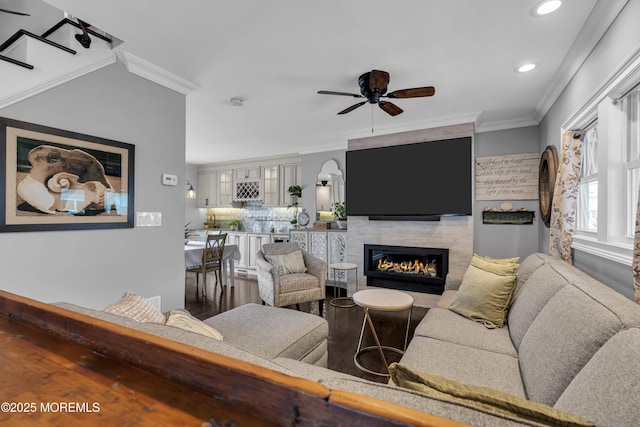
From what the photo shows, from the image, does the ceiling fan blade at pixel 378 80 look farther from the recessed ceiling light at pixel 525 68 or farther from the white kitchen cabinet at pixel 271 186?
the white kitchen cabinet at pixel 271 186

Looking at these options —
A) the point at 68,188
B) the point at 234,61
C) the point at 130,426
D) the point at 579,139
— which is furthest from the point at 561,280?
the point at 68,188

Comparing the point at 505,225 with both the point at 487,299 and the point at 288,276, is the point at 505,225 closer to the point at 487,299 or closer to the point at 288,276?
the point at 487,299

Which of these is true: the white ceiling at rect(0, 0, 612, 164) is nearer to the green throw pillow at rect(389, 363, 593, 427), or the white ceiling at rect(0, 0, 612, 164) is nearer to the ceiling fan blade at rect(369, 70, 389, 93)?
the ceiling fan blade at rect(369, 70, 389, 93)

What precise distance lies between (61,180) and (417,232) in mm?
3757

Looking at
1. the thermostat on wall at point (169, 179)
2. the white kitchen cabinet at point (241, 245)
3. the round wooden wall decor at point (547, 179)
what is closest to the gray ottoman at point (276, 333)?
the thermostat on wall at point (169, 179)

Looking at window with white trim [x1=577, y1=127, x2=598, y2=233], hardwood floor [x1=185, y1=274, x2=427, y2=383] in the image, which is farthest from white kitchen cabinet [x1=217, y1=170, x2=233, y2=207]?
window with white trim [x1=577, y1=127, x2=598, y2=233]

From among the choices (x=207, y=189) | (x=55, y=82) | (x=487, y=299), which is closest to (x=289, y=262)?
(x=487, y=299)

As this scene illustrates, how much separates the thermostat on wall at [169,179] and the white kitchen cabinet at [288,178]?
3341 mm

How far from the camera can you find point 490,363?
1.55 m

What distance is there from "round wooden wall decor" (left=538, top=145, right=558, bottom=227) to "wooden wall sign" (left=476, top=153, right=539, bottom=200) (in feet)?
0.54

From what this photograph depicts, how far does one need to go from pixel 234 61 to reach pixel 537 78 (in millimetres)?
2766

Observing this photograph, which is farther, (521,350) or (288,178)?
(288,178)

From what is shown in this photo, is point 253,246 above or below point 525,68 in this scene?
below

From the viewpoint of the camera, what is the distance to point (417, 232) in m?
4.02
